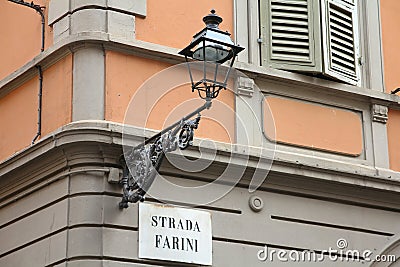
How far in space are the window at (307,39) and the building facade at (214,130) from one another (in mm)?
16

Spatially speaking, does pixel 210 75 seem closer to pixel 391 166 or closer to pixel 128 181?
pixel 128 181

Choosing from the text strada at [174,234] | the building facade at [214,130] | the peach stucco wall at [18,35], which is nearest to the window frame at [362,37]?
the building facade at [214,130]

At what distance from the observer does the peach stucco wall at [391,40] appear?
12312mm

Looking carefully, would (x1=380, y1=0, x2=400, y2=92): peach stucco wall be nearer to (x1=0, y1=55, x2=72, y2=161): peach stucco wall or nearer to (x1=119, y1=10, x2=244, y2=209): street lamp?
(x1=119, y1=10, x2=244, y2=209): street lamp

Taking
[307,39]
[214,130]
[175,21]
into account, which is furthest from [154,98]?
[307,39]

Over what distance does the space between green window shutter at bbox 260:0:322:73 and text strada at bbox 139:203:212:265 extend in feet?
6.96

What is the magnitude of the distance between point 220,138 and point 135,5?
1.64 metres

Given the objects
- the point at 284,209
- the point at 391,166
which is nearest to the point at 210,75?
the point at 284,209

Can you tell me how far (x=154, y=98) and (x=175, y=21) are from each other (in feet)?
3.27

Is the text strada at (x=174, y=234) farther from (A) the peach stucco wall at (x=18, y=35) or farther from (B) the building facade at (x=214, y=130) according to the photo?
(A) the peach stucco wall at (x=18, y=35)

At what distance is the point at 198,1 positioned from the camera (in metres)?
11.2

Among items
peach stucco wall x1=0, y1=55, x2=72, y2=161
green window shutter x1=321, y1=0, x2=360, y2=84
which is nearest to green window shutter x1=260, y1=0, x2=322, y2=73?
green window shutter x1=321, y1=0, x2=360, y2=84

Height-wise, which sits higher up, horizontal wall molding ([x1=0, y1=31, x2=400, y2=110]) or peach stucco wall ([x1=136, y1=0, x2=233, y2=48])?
peach stucco wall ([x1=136, y1=0, x2=233, y2=48])

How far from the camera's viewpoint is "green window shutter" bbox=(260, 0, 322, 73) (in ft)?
37.4
